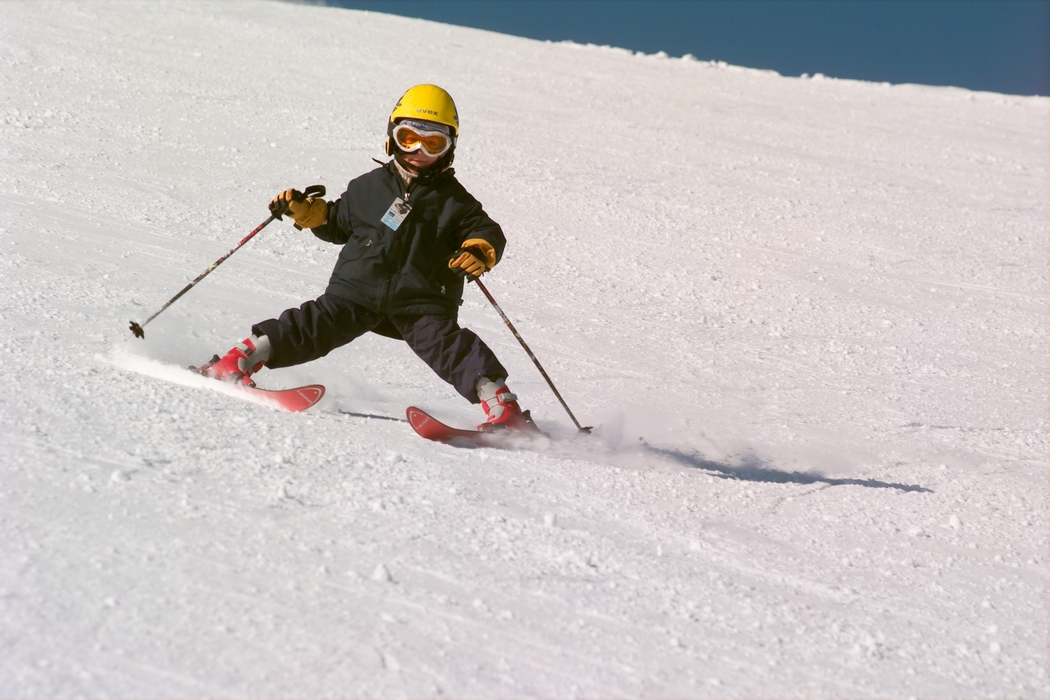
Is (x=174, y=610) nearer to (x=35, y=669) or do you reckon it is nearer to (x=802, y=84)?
(x=35, y=669)

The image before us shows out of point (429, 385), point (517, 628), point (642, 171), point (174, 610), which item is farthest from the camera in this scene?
point (642, 171)

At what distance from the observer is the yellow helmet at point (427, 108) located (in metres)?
3.91

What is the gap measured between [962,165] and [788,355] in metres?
7.18

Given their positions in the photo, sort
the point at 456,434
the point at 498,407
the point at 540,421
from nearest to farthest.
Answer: the point at 456,434, the point at 498,407, the point at 540,421

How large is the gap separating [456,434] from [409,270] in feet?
2.47

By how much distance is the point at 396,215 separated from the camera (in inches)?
154

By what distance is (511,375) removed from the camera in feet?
17.3

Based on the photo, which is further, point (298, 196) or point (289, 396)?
point (298, 196)

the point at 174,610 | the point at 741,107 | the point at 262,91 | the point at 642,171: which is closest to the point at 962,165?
the point at 741,107

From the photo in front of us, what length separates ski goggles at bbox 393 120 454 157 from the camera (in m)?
3.92

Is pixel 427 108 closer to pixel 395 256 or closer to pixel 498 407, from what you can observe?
pixel 395 256

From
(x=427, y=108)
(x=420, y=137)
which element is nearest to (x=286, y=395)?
(x=420, y=137)

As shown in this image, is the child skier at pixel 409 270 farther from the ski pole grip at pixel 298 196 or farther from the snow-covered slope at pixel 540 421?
the snow-covered slope at pixel 540 421

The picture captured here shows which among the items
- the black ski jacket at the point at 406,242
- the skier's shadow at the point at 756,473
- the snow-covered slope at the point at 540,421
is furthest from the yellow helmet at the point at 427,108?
the skier's shadow at the point at 756,473
